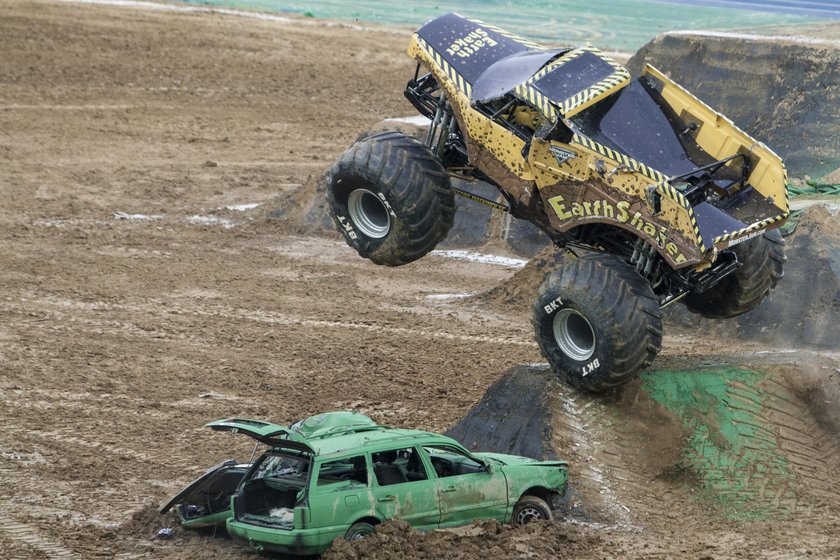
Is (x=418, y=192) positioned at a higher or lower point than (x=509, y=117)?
lower

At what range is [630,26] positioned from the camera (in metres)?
33.6

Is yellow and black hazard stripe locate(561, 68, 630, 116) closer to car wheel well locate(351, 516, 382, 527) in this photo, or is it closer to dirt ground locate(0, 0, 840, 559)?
dirt ground locate(0, 0, 840, 559)

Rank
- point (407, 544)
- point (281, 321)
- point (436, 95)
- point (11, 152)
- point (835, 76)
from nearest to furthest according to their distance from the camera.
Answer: point (407, 544) → point (436, 95) → point (281, 321) → point (835, 76) → point (11, 152)

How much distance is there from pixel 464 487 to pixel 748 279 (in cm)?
410

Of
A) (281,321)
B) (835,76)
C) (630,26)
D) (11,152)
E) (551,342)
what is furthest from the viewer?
(630,26)

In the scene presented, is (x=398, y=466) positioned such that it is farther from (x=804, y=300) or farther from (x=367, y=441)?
(x=804, y=300)

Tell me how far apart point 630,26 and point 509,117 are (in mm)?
23395

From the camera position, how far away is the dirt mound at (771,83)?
1750 cm

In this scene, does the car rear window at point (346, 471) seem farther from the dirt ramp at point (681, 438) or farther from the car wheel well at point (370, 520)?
the dirt ramp at point (681, 438)

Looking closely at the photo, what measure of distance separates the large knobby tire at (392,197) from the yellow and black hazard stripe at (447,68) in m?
0.70

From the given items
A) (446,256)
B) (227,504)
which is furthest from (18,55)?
(227,504)

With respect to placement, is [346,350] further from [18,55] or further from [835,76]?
[18,55]

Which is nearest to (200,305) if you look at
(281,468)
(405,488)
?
(281,468)

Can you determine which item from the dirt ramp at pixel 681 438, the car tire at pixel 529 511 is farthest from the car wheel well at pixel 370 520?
the dirt ramp at pixel 681 438
